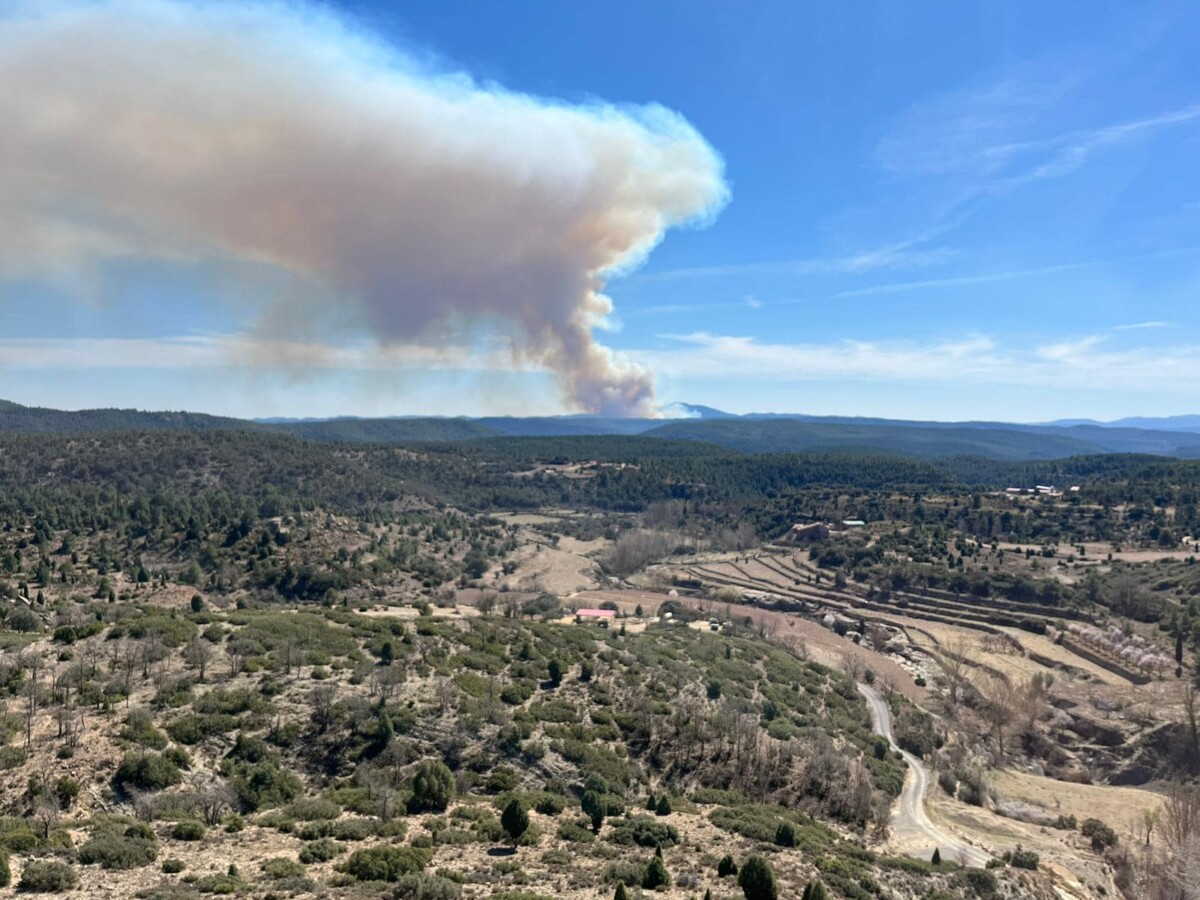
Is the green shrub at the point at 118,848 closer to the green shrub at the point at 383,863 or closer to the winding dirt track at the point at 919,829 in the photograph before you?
the green shrub at the point at 383,863

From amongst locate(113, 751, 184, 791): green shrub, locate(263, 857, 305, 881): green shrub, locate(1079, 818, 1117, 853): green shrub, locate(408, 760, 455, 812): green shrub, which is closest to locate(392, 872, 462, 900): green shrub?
locate(263, 857, 305, 881): green shrub

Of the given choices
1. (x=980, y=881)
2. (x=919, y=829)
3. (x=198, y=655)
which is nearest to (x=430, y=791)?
(x=198, y=655)

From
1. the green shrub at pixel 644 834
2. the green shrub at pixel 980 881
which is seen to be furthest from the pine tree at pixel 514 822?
the green shrub at pixel 980 881

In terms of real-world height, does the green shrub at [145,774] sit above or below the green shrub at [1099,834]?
above

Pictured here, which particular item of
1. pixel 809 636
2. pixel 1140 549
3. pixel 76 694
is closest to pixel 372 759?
pixel 76 694

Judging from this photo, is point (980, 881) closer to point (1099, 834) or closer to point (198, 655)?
point (1099, 834)

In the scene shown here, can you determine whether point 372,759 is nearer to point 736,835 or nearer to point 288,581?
point 736,835
